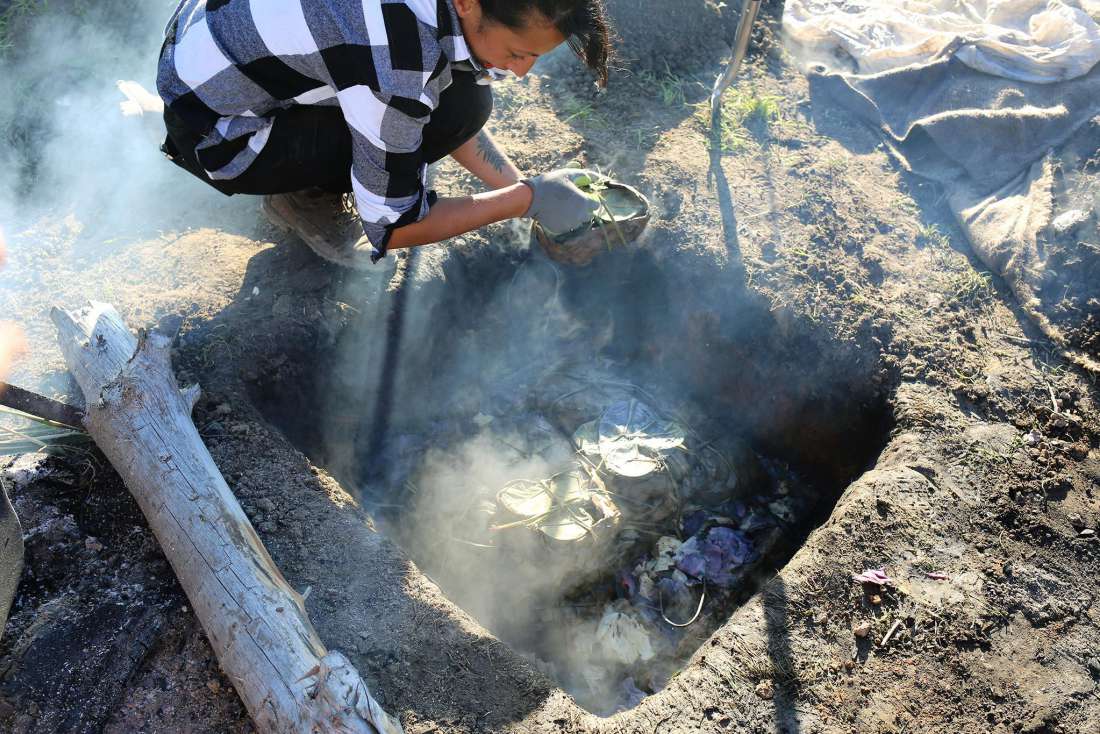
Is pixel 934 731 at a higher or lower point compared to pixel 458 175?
lower

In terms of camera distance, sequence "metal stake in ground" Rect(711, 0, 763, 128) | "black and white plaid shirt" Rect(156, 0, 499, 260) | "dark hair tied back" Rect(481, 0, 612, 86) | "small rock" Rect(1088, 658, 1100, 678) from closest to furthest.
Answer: "dark hair tied back" Rect(481, 0, 612, 86) < "black and white plaid shirt" Rect(156, 0, 499, 260) < "small rock" Rect(1088, 658, 1100, 678) < "metal stake in ground" Rect(711, 0, 763, 128)

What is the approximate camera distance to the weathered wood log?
157 cm

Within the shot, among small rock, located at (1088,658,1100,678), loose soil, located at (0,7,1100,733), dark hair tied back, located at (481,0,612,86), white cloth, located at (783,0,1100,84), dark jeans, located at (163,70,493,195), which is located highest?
dark hair tied back, located at (481,0,612,86)

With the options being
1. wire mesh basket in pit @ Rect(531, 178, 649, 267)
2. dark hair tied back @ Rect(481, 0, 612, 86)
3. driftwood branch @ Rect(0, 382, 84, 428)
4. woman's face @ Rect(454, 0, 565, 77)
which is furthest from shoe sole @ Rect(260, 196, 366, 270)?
dark hair tied back @ Rect(481, 0, 612, 86)

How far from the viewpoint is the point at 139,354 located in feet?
6.96

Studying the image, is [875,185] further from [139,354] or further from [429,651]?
[139,354]

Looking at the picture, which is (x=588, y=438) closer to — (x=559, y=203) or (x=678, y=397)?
(x=678, y=397)

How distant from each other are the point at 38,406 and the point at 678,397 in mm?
2362

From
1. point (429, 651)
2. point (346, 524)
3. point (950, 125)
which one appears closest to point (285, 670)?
point (429, 651)

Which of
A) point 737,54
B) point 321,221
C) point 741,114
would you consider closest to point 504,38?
point 321,221

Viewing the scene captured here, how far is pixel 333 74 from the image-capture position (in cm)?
176

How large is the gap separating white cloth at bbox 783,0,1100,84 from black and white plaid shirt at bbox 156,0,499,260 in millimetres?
2912

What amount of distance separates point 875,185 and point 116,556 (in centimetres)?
342

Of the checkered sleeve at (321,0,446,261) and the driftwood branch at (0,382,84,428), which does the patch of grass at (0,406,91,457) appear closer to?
the driftwood branch at (0,382,84,428)
